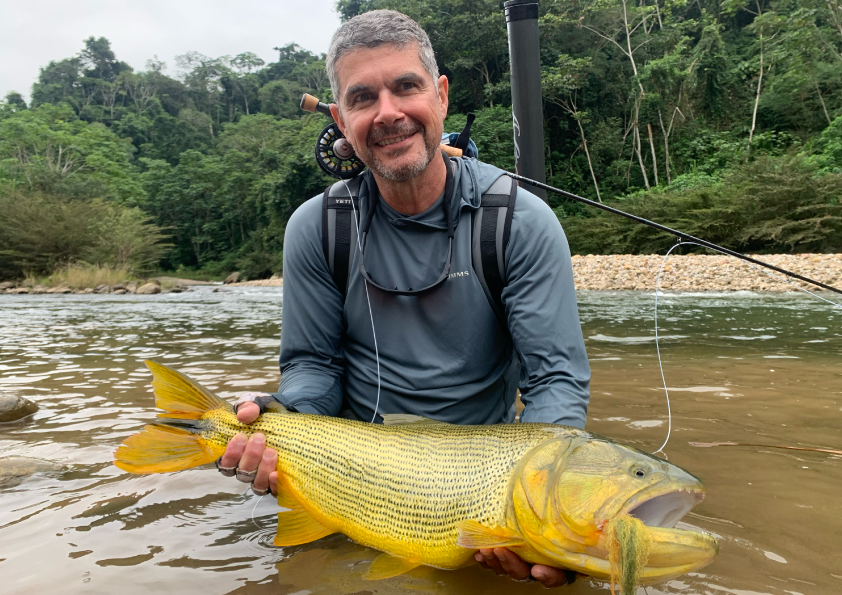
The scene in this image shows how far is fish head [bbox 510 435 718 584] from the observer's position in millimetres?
1456

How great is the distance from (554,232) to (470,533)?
1328 millimetres

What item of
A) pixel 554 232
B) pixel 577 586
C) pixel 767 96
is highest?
pixel 767 96

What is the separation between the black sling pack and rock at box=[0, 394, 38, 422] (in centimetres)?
283

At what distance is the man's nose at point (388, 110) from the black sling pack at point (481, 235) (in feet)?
1.33

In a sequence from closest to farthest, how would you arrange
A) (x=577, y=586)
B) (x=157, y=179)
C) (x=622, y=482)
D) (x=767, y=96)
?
(x=622, y=482), (x=577, y=586), (x=767, y=96), (x=157, y=179)

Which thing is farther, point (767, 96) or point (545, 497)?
point (767, 96)

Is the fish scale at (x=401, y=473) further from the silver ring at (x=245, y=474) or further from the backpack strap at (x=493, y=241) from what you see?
the backpack strap at (x=493, y=241)

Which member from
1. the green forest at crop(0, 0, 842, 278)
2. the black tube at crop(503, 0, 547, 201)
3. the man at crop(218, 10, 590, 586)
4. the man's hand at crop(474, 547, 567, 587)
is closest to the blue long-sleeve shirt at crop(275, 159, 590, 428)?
the man at crop(218, 10, 590, 586)

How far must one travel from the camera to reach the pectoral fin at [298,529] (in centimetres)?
220

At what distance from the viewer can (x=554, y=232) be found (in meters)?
2.56

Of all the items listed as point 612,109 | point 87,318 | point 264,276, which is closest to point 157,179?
point 264,276

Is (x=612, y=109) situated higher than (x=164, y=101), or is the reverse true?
(x=164, y=101)

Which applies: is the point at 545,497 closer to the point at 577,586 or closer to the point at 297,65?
the point at 577,586

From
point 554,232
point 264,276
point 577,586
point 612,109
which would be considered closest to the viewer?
point 577,586
